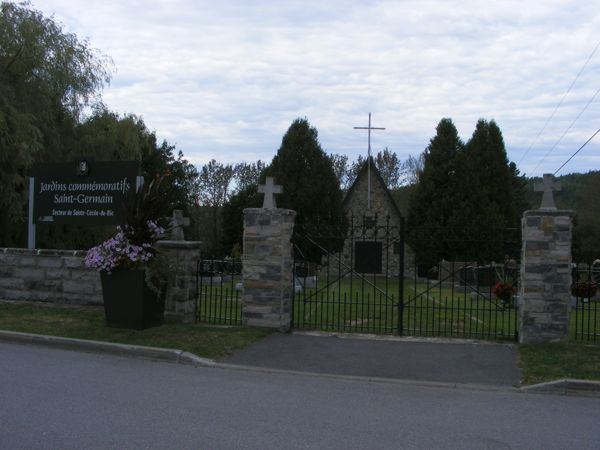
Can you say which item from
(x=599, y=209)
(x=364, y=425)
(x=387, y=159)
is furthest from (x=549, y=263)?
(x=387, y=159)

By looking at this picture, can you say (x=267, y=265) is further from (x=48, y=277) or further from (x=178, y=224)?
(x=48, y=277)

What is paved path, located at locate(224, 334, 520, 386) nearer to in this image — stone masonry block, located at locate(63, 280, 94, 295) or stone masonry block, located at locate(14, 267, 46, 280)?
stone masonry block, located at locate(63, 280, 94, 295)

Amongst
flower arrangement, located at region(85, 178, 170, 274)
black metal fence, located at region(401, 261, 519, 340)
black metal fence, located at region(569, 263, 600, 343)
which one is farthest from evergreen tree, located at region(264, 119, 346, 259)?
flower arrangement, located at region(85, 178, 170, 274)

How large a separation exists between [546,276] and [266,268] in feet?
15.0

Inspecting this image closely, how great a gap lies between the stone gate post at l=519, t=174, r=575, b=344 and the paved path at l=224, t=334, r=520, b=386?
1.90 feet

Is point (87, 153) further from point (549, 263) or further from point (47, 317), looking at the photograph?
point (549, 263)

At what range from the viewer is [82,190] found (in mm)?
12203

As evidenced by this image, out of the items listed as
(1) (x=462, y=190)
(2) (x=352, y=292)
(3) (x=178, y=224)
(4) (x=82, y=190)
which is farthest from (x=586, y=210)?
(4) (x=82, y=190)

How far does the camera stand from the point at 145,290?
9.96 m

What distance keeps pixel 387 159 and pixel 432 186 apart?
20.8 m

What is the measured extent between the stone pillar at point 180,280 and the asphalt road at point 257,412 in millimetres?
2708

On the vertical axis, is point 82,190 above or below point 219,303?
above

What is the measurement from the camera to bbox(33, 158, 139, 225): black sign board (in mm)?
11875

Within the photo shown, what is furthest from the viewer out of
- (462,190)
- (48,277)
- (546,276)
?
(462,190)
